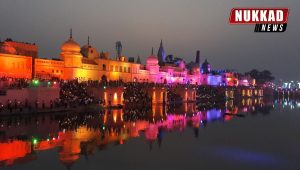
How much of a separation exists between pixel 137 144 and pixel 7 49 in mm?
25566

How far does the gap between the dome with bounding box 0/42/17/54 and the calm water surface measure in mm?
12156

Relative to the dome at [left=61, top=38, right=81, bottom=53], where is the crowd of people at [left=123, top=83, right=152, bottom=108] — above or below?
below

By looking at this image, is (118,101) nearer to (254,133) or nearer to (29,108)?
(29,108)

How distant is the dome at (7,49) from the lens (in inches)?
1635

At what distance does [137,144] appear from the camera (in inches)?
899

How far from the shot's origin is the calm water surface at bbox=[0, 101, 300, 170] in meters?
17.9

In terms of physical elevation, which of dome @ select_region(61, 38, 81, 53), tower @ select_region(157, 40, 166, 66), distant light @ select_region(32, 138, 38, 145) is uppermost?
tower @ select_region(157, 40, 166, 66)

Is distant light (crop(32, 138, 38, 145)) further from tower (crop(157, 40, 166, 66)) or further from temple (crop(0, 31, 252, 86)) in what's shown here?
tower (crop(157, 40, 166, 66))

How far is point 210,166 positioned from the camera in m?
18.0

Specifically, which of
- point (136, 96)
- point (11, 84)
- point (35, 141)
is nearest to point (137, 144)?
point (35, 141)

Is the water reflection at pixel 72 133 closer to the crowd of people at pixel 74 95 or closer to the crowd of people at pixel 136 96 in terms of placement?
the crowd of people at pixel 74 95

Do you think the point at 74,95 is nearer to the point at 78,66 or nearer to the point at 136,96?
the point at 78,66

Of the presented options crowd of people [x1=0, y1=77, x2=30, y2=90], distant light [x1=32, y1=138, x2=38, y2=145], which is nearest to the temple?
crowd of people [x1=0, y1=77, x2=30, y2=90]

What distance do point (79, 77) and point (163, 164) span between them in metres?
34.5
